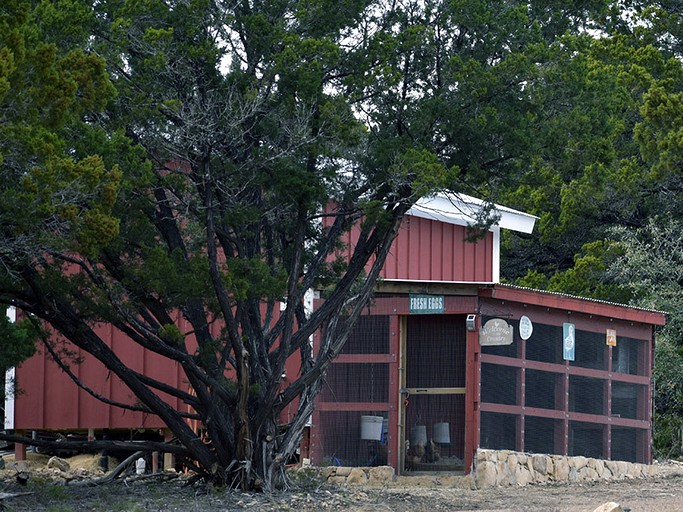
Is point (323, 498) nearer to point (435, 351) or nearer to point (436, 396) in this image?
point (436, 396)

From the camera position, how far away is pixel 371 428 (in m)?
15.6

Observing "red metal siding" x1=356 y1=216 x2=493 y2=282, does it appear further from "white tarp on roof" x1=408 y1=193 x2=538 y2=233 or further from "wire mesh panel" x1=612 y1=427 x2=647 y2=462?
"wire mesh panel" x1=612 y1=427 x2=647 y2=462

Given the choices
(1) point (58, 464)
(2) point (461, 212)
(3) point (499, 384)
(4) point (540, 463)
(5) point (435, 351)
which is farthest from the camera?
(1) point (58, 464)

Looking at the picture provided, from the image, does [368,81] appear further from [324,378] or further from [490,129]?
[324,378]

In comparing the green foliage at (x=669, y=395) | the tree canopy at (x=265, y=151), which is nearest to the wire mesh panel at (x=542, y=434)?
the tree canopy at (x=265, y=151)

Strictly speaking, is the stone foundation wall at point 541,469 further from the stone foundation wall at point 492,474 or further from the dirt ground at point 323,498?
the dirt ground at point 323,498

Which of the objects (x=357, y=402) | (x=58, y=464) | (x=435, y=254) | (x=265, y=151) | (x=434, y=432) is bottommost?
(x=58, y=464)

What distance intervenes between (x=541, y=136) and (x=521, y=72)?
835mm

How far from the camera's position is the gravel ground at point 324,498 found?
1248 cm

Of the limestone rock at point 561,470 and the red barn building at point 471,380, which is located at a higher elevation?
the red barn building at point 471,380

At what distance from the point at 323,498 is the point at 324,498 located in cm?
1

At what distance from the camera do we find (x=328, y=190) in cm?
1333

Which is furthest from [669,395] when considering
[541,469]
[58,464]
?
[58,464]

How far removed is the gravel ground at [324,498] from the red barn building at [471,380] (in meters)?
0.81
